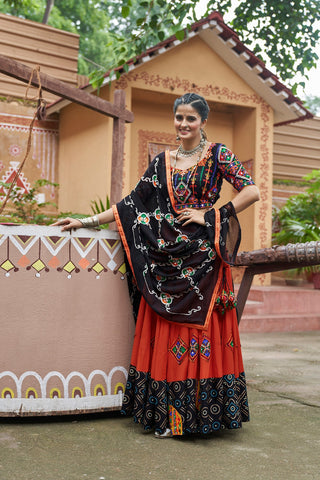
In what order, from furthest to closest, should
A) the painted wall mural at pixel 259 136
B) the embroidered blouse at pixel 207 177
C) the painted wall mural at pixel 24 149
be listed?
1. the painted wall mural at pixel 259 136
2. the painted wall mural at pixel 24 149
3. the embroidered blouse at pixel 207 177

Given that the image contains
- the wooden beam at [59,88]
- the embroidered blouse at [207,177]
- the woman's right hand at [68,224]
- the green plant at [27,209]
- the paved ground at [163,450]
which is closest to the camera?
the paved ground at [163,450]

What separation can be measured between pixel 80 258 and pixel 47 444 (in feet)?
2.99

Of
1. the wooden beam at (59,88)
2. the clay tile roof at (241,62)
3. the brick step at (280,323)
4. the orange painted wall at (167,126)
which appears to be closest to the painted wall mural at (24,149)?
the orange painted wall at (167,126)

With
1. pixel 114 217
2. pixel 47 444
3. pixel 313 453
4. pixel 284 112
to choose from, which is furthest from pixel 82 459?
pixel 284 112

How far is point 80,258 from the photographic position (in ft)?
9.35

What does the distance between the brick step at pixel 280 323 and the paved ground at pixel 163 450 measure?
3.31 meters

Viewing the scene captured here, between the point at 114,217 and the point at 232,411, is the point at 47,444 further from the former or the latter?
the point at 114,217

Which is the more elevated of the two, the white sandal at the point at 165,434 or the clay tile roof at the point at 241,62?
the clay tile roof at the point at 241,62

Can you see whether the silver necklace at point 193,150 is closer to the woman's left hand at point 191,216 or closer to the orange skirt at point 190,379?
the woman's left hand at point 191,216

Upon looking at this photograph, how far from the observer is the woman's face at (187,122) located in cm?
273

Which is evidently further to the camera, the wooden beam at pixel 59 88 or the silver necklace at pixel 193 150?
the wooden beam at pixel 59 88

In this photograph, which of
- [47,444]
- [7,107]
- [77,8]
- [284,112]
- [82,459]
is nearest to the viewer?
[82,459]

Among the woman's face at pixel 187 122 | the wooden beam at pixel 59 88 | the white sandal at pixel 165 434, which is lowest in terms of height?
the white sandal at pixel 165 434

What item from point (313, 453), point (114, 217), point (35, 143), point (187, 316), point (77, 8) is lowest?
point (313, 453)
